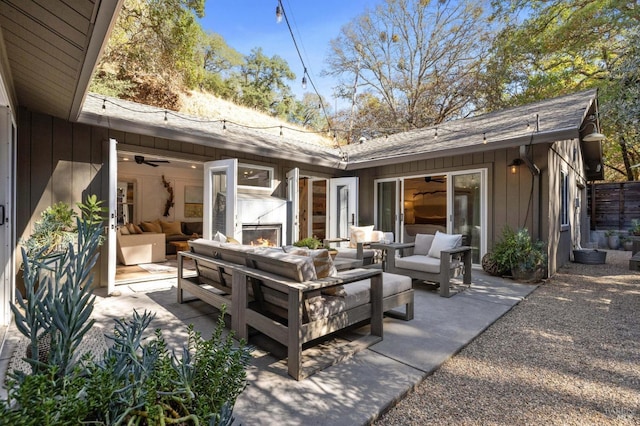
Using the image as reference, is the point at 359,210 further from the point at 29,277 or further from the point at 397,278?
the point at 29,277

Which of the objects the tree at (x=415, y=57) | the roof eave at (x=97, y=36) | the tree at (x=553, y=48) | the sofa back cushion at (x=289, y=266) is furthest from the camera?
the tree at (x=415, y=57)

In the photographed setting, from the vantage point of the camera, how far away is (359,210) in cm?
863

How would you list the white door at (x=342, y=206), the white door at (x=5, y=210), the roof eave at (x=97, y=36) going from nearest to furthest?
1. the roof eave at (x=97, y=36)
2. the white door at (x=5, y=210)
3. the white door at (x=342, y=206)

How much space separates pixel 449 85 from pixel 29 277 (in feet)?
58.0

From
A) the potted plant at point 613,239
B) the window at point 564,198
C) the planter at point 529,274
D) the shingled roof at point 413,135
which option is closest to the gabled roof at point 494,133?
the shingled roof at point 413,135

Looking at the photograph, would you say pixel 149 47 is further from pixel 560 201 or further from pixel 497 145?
pixel 560 201

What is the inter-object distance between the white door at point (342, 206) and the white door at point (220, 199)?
3.09 m

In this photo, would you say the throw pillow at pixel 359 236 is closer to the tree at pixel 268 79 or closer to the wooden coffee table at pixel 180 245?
the wooden coffee table at pixel 180 245

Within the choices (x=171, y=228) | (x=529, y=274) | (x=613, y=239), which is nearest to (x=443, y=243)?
(x=529, y=274)

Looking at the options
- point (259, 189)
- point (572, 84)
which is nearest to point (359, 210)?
point (259, 189)

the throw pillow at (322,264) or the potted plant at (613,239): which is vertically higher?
the throw pillow at (322,264)

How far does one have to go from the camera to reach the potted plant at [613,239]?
10.1 metres

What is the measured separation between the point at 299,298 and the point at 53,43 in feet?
8.64

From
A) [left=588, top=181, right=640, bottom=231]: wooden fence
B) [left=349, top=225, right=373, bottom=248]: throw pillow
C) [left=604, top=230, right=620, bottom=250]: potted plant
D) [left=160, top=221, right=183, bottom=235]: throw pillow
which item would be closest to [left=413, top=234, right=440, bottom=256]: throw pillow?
[left=349, top=225, right=373, bottom=248]: throw pillow
